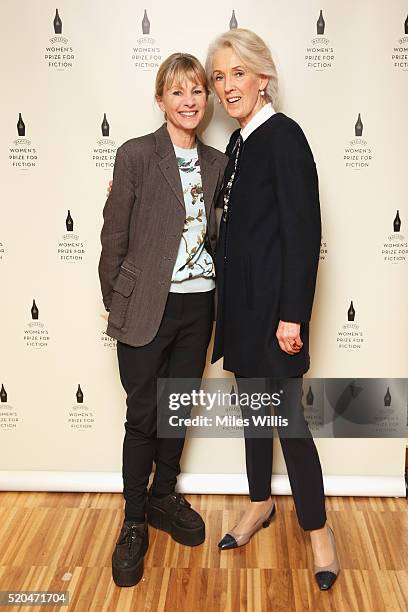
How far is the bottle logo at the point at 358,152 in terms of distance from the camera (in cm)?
218

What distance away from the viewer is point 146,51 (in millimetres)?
2135

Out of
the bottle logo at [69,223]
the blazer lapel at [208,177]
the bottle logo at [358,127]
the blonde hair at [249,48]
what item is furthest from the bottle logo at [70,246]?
the bottle logo at [358,127]

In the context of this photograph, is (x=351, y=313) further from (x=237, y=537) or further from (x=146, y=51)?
(x=146, y=51)

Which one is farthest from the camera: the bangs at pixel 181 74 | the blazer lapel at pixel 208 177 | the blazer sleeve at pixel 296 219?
the blazer lapel at pixel 208 177

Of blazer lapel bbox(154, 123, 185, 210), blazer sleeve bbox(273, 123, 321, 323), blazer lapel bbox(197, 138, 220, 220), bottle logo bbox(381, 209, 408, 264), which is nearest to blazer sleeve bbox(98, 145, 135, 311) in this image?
blazer lapel bbox(154, 123, 185, 210)

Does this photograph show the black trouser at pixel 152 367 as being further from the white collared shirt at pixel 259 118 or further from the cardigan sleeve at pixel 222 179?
the white collared shirt at pixel 259 118

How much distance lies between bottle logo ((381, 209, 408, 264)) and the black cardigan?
1.83 feet

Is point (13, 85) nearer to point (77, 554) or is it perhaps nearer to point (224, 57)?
point (224, 57)

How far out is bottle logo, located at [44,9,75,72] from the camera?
214 centimetres

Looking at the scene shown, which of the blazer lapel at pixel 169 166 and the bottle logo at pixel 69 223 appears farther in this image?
the bottle logo at pixel 69 223

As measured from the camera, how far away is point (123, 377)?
6.74ft

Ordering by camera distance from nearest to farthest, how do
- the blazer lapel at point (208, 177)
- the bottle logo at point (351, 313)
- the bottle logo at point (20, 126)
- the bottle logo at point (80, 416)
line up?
the blazer lapel at point (208, 177) < the bottle logo at point (20, 126) < the bottle logo at point (351, 313) < the bottle logo at point (80, 416)

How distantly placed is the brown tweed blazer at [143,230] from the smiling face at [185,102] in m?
0.07

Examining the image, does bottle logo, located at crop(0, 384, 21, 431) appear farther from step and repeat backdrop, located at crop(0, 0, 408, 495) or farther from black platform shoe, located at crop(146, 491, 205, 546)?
black platform shoe, located at crop(146, 491, 205, 546)
